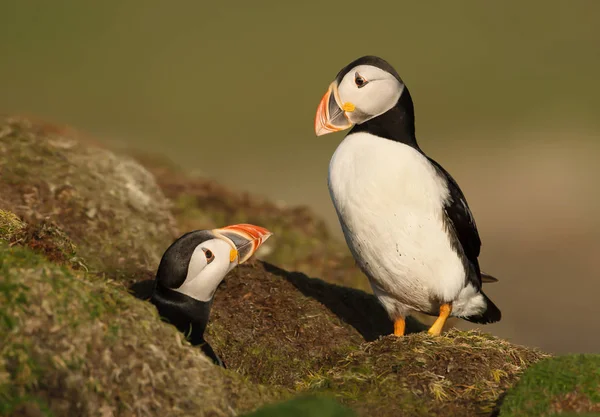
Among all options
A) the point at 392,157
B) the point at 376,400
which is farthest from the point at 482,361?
the point at 392,157

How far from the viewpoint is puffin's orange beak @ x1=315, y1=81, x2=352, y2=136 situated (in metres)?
7.07

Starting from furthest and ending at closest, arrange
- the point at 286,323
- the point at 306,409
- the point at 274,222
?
the point at 274,222 < the point at 286,323 < the point at 306,409

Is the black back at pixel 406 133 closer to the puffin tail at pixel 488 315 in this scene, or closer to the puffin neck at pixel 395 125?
the puffin neck at pixel 395 125

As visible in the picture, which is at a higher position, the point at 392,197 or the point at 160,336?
the point at 392,197

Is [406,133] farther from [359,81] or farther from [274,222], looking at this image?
[274,222]

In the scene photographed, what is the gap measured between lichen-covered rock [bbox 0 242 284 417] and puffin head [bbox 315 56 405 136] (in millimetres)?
2701

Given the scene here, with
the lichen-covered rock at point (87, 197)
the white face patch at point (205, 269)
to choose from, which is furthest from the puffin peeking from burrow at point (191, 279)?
the lichen-covered rock at point (87, 197)

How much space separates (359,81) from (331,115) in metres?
0.37

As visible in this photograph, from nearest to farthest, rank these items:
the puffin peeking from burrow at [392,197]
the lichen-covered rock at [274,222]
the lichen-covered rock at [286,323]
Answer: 1. the puffin peeking from burrow at [392,197]
2. the lichen-covered rock at [286,323]
3. the lichen-covered rock at [274,222]

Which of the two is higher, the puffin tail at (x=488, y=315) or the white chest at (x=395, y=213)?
the white chest at (x=395, y=213)

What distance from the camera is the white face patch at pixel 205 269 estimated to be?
624cm

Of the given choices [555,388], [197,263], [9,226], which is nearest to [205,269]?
[197,263]

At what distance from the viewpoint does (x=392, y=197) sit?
6.69 meters

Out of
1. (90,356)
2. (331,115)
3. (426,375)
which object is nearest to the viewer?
(90,356)
